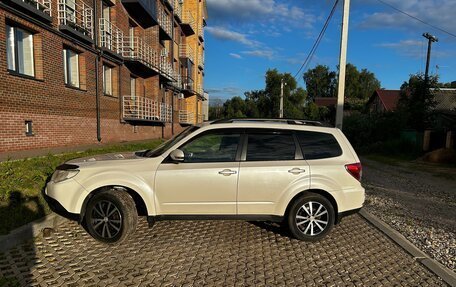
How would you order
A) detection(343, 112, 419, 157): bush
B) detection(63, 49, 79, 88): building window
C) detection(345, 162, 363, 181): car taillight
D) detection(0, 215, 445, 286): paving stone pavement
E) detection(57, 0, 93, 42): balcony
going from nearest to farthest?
detection(0, 215, 445, 286): paving stone pavement
detection(345, 162, 363, 181): car taillight
detection(57, 0, 93, 42): balcony
detection(63, 49, 79, 88): building window
detection(343, 112, 419, 157): bush

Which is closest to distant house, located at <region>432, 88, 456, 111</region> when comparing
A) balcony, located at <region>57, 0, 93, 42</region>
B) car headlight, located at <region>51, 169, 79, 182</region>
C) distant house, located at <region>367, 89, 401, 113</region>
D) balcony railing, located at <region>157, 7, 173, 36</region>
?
distant house, located at <region>367, 89, 401, 113</region>

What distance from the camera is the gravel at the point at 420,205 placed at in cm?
466

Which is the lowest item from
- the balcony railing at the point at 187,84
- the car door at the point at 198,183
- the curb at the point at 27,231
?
the curb at the point at 27,231

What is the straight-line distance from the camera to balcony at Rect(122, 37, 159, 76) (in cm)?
1681

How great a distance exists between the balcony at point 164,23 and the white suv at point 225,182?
1924cm

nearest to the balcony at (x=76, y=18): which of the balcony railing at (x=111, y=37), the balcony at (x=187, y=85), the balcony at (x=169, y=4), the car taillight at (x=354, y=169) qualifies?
the balcony railing at (x=111, y=37)

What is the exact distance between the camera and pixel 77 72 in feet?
41.7

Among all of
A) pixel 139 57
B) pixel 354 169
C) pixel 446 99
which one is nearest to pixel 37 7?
pixel 139 57

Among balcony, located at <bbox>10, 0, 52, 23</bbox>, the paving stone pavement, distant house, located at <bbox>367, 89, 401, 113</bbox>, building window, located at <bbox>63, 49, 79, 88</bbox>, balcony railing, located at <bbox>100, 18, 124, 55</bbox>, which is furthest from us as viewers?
distant house, located at <bbox>367, 89, 401, 113</bbox>

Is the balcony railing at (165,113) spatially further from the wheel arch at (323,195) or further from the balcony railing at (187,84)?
the wheel arch at (323,195)

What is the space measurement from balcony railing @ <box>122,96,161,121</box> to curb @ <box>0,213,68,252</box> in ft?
40.1

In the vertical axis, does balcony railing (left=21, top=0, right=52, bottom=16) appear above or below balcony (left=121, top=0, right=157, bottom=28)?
below

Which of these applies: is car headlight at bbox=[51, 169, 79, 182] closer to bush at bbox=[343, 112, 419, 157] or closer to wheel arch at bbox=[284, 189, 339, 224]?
wheel arch at bbox=[284, 189, 339, 224]

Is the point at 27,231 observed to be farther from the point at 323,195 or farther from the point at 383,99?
the point at 383,99
